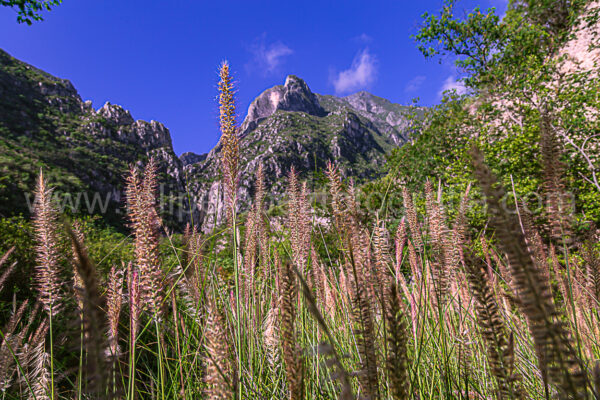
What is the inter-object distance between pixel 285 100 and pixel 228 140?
16555 cm

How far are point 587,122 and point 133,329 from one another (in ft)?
34.4

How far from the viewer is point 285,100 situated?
515 ft

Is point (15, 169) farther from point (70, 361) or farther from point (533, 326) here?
point (533, 326)

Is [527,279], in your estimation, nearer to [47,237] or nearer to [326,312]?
[47,237]

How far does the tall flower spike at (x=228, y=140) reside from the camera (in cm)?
151

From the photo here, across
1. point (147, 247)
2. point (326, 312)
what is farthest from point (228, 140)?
point (326, 312)

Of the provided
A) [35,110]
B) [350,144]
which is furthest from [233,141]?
[350,144]

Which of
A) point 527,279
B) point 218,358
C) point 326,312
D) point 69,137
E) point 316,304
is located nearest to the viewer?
point 527,279

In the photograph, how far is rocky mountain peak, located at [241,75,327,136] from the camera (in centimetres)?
15138

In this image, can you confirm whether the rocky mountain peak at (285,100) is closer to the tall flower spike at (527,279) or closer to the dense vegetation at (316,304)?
the dense vegetation at (316,304)

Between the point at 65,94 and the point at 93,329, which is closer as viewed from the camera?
the point at 93,329

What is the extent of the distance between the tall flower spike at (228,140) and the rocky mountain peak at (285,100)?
151 metres

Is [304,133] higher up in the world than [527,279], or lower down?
higher up

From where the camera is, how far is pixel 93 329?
1.23 ft
